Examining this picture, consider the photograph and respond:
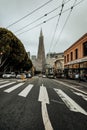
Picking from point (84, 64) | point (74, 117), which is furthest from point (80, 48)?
point (74, 117)

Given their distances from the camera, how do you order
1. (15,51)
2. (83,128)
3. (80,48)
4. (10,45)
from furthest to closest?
(15,51), (10,45), (80,48), (83,128)

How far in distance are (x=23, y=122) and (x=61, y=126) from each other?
989 mm

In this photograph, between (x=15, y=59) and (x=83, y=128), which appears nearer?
(x=83, y=128)

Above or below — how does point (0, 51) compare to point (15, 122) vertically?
above

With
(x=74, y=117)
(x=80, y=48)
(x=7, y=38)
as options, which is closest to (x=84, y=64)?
(x=80, y=48)

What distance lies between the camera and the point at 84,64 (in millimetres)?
29562

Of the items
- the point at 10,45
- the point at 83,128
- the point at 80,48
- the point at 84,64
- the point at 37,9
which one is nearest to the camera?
the point at 83,128

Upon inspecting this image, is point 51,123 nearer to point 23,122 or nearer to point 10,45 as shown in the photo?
point 23,122

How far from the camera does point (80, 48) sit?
35844mm

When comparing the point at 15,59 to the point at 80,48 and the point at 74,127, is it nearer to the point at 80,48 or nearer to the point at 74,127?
the point at 80,48

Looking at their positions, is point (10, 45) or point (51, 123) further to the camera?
point (10, 45)

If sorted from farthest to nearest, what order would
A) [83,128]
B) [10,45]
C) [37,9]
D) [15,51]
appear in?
[15,51] < [10,45] < [37,9] < [83,128]

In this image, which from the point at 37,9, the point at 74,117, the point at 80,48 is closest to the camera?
the point at 74,117

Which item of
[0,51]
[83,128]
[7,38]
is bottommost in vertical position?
[83,128]
